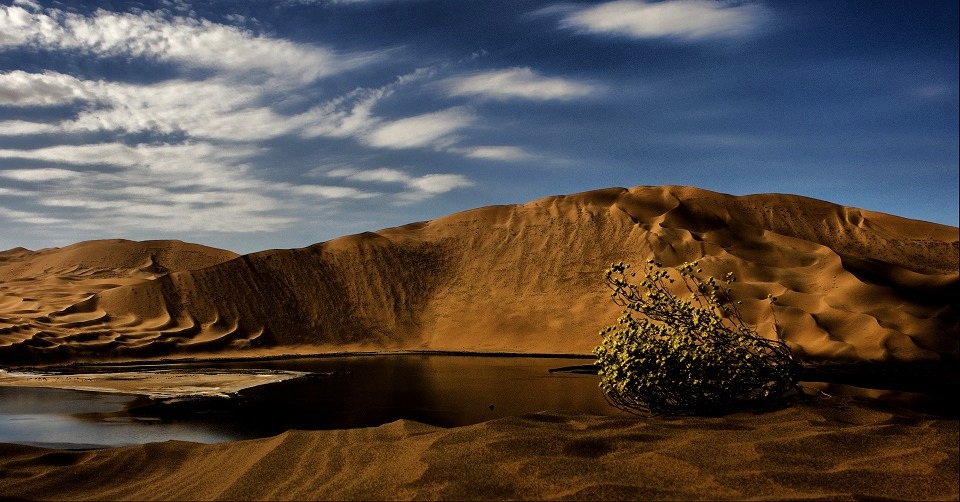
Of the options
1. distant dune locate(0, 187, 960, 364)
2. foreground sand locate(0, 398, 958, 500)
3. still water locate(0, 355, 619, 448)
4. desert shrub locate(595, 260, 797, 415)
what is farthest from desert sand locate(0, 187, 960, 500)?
still water locate(0, 355, 619, 448)

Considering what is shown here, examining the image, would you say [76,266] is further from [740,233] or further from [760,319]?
[760,319]

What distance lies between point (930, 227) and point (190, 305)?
5951 centimetres

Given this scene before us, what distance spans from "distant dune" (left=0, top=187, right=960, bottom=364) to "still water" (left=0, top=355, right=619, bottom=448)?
13.6 m

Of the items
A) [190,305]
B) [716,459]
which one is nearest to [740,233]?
[190,305]

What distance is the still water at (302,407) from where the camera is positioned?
47.1ft

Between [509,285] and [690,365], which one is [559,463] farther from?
[509,285]

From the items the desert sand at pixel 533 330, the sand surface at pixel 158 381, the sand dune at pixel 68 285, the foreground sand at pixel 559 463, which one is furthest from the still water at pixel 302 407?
the sand dune at pixel 68 285

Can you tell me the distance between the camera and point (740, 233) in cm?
5306

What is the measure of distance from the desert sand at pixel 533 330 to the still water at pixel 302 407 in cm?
451

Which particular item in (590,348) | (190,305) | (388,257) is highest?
(388,257)

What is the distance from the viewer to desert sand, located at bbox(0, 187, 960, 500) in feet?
21.1

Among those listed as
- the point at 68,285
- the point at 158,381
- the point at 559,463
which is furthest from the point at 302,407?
the point at 68,285

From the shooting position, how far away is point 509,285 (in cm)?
5306

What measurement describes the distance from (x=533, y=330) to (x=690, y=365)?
3581 centimetres
